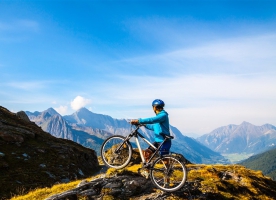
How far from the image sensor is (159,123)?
1400cm

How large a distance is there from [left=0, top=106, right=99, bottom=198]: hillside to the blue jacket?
39.4ft

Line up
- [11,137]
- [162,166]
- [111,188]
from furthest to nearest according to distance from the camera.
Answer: [11,137]
[162,166]
[111,188]

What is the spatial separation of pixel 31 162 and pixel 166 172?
61.1 ft

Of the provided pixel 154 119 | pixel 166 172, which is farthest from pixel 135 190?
pixel 154 119

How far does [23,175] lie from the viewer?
22.7 meters

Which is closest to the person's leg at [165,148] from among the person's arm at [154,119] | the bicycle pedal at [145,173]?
the person's arm at [154,119]

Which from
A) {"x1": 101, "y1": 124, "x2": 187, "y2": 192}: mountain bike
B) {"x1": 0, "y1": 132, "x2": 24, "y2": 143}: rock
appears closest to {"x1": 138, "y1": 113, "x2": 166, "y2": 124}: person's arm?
{"x1": 101, "y1": 124, "x2": 187, "y2": 192}: mountain bike

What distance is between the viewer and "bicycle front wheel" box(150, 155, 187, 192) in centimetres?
1331

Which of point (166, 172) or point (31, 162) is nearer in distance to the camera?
point (166, 172)

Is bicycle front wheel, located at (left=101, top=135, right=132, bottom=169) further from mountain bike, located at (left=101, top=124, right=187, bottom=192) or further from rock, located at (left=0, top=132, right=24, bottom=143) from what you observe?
rock, located at (left=0, top=132, right=24, bottom=143)

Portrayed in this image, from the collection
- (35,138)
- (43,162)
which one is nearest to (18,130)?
(35,138)

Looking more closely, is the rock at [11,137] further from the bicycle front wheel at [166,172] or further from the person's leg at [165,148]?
the person's leg at [165,148]

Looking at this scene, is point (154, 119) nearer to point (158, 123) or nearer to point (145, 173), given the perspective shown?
point (158, 123)

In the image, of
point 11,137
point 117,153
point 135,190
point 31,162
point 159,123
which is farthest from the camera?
point 11,137
